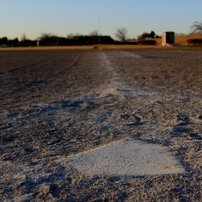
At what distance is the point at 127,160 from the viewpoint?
12.5 feet

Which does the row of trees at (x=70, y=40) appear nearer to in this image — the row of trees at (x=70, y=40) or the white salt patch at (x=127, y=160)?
the row of trees at (x=70, y=40)

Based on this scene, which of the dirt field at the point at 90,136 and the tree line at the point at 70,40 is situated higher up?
the tree line at the point at 70,40

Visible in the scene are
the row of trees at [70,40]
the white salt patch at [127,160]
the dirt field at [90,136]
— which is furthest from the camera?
the row of trees at [70,40]

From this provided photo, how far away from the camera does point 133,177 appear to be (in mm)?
3348

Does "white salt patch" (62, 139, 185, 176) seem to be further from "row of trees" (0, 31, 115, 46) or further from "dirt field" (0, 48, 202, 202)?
"row of trees" (0, 31, 115, 46)

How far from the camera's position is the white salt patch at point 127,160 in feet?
11.5

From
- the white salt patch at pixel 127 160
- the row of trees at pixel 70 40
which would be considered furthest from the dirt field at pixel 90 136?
the row of trees at pixel 70 40

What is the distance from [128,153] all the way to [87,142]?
29.1 inches

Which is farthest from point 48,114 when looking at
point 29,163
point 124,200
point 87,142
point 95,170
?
point 124,200

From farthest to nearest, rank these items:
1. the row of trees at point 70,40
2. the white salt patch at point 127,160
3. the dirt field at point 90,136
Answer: the row of trees at point 70,40
the white salt patch at point 127,160
the dirt field at point 90,136

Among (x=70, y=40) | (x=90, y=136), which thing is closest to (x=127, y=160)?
(x=90, y=136)

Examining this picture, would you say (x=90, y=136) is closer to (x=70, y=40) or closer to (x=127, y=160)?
(x=127, y=160)

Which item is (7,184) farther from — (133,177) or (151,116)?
→ (151,116)

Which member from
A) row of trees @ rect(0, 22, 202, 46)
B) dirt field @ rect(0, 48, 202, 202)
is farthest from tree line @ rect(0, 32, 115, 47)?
dirt field @ rect(0, 48, 202, 202)
